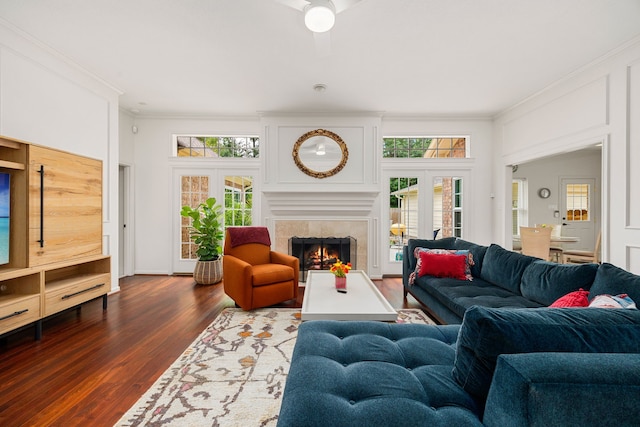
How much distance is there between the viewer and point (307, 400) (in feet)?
3.22

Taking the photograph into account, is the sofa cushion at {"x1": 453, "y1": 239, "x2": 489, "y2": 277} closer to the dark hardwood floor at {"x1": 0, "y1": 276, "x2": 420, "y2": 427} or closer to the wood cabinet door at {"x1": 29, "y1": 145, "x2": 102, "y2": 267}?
the dark hardwood floor at {"x1": 0, "y1": 276, "x2": 420, "y2": 427}

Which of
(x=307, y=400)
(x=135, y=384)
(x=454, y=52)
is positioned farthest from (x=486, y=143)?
(x=135, y=384)

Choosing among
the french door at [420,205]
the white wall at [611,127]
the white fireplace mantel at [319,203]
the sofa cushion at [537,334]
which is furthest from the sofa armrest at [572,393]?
the french door at [420,205]

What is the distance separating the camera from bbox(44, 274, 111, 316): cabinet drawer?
8.36ft

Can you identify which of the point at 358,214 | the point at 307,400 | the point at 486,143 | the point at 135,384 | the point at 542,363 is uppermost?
the point at 486,143

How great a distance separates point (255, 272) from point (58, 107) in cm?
276

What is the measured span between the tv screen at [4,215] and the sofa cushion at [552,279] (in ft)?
14.1

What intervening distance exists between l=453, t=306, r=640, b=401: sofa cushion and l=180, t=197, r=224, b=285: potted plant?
13.1ft

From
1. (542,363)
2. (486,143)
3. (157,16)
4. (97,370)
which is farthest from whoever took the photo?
(486,143)

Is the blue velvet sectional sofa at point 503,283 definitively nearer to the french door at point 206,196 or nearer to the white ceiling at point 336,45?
the white ceiling at point 336,45

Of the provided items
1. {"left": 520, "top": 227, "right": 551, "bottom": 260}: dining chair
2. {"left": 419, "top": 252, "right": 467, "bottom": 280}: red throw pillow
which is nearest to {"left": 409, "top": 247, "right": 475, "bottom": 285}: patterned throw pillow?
{"left": 419, "top": 252, "right": 467, "bottom": 280}: red throw pillow

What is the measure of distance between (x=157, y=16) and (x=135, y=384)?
2837 mm

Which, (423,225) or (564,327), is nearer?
(564,327)

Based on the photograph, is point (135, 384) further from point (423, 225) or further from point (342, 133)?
point (423, 225)
